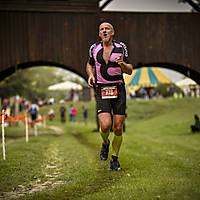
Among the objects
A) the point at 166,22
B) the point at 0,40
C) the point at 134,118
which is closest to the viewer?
the point at 0,40

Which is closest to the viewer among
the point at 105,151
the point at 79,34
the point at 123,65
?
the point at 123,65

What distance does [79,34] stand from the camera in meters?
17.8

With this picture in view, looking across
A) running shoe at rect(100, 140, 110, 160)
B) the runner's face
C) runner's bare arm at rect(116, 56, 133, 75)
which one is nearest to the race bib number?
runner's bare arm at rect(116, 56, 133, 75)

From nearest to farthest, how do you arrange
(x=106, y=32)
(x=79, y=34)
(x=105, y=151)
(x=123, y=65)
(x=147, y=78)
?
(x=123, y=65)
(x=106, y=32)
(x=105, y=151)
(x=79, y=34)
(x=147, y=78)

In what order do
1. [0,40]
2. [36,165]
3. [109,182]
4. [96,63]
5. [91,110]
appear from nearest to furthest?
[109,182], [96,63], [36,165], [0,40], [91,110]

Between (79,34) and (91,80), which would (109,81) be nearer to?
(91,80)

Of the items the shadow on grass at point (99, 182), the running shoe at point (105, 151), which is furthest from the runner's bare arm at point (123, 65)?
the shadow on grass at point (99, 182)

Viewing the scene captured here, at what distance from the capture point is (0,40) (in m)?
17.4

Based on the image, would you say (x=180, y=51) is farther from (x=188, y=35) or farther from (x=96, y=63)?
(x=96, y=63)

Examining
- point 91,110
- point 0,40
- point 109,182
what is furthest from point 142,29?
point 91,110

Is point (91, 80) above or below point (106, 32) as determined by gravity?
below

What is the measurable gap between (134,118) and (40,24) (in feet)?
64.6

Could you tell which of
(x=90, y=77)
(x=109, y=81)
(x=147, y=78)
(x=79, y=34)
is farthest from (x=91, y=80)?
(x=147, y=78)

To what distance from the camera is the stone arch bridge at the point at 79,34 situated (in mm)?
17453
